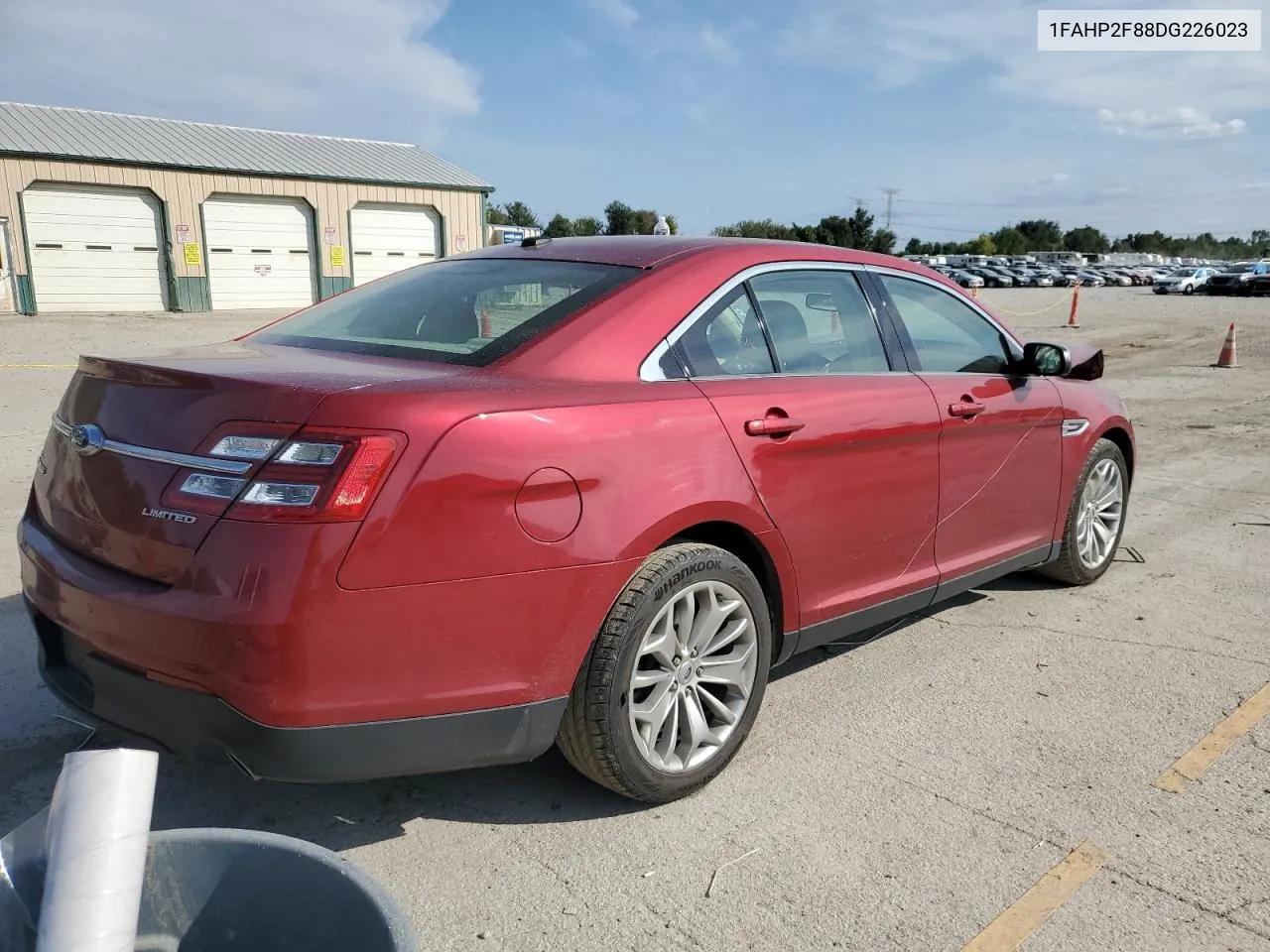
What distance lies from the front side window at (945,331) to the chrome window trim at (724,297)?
0.24 metres

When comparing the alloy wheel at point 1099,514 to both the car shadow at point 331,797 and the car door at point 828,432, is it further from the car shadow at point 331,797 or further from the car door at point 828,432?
the car shadow at point 331,797

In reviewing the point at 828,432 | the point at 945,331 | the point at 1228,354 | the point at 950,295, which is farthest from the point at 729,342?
the point at 1228,354

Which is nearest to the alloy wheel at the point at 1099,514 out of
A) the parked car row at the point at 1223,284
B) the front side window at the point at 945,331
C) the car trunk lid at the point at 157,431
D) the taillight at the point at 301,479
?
the front side window at the point at 945,331

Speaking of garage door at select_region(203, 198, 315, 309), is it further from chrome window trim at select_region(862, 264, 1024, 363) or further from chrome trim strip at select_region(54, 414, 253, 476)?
chrome trim strip at select_region(54, 414, 253, 476)

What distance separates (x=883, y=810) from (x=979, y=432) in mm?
1720

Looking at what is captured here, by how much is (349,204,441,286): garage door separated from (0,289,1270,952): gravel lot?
92.6 ft

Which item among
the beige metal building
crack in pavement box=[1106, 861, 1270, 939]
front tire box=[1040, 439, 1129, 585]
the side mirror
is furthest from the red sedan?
the beige metal building

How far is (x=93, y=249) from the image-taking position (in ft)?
86.1

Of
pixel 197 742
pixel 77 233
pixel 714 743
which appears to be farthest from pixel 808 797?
pixel 77 233

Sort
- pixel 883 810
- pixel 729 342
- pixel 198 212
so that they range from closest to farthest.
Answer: pixel 883 810
pixel 729 342
pixel 198 212

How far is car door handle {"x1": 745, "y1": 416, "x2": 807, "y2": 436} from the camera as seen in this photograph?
3.10 meters

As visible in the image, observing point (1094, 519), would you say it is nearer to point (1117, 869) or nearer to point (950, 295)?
point (950, 295)

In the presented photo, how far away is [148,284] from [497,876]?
28625 mm

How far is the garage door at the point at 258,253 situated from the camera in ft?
93.2
